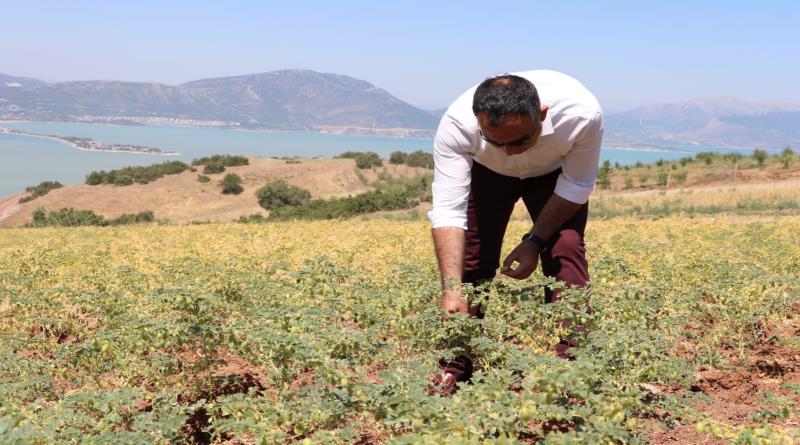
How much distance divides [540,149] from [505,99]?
649 millimetres

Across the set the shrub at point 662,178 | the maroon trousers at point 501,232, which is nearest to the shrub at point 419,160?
the shrub at point 662,178

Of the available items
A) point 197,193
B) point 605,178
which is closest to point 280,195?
point 197,193

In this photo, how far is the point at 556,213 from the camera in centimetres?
356

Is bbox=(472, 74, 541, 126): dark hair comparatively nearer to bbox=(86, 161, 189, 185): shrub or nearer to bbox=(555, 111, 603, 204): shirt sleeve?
bbox=(555, 111, 603, 204): shirt sleeve

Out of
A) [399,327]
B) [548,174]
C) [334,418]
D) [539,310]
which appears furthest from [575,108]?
[334,418]

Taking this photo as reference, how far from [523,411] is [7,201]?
68369mm

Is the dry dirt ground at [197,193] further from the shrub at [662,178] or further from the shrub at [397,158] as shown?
the shrub at [662,178]

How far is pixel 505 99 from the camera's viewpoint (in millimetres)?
2768

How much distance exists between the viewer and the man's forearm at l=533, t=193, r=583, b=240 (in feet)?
11.6

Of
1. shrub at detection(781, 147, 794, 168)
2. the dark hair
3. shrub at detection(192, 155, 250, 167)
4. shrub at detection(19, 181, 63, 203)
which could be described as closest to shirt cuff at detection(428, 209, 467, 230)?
the dark hair

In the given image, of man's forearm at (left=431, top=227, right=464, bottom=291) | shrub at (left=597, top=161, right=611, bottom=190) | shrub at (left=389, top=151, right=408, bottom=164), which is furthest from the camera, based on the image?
shrub at (left=389, top=151, right=408, bottom=164)

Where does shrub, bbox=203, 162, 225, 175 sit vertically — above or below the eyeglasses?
below

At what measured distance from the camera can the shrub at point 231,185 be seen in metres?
62.3

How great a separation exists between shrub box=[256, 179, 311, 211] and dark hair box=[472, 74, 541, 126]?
5380 cm
